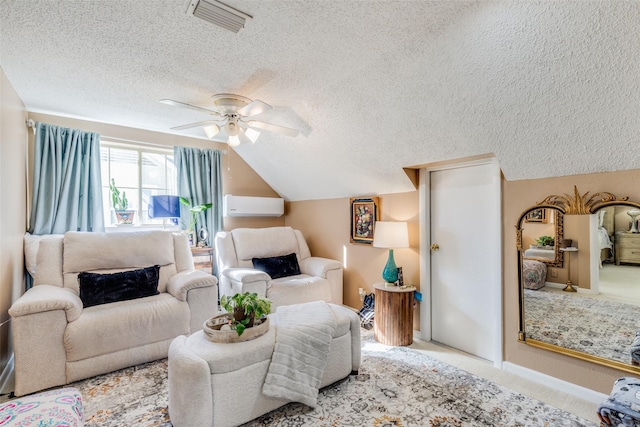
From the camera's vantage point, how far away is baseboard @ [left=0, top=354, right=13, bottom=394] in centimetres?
224

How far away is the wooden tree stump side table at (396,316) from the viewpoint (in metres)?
2.98

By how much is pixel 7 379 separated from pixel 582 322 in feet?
14.2

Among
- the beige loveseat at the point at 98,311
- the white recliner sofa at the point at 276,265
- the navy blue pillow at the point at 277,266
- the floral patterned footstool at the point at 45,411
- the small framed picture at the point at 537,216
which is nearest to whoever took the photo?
the floral patterned footstool at the point at 45,411

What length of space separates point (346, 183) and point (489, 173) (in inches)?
64.0

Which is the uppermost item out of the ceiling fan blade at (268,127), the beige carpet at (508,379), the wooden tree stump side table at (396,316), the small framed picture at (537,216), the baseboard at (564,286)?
the ceiling fan blade at (268,127)

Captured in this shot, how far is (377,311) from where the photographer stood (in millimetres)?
3133

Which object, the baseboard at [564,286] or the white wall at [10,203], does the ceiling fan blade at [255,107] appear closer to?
the white wall at [10,203]

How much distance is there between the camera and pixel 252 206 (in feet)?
15.1

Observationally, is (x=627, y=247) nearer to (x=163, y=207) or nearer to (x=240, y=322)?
(x=240, y=322)

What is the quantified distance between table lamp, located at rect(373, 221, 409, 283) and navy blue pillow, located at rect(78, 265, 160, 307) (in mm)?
2255

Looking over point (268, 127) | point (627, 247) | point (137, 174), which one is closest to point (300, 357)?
point (268, 127)

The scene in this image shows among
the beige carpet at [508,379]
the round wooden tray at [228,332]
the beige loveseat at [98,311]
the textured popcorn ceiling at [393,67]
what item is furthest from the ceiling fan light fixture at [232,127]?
the beige carpet at [508,379]

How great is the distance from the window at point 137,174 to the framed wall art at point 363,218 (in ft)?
8.44

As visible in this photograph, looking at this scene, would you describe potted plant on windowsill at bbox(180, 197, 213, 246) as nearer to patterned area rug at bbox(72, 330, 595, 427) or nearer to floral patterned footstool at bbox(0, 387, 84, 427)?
patterned area rug at bbox(72, 330, 595, 427)
